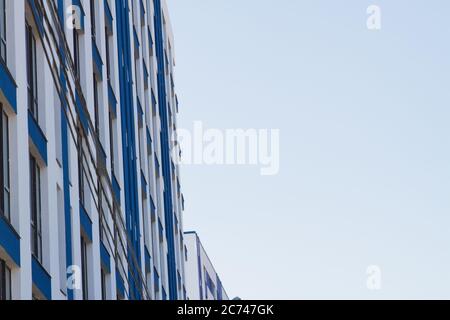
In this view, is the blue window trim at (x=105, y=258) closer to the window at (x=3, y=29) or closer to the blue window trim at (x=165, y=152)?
the window at (x=3, y=29)

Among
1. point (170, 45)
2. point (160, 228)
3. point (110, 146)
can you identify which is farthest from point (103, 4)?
point (170, 45)

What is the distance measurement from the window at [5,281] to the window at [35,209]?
2.64 metres

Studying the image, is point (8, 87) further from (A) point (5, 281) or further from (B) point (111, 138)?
(B) point (111, 138)

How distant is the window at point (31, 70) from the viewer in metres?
25.5

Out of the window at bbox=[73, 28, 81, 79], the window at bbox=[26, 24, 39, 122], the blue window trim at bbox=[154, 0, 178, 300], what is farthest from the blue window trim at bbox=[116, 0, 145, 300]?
the window at bbox=[26, 24, 39, 122]

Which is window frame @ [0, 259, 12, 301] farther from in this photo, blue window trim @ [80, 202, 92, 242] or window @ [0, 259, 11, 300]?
Answer: blue window trim @ [80, 202, 92, 242]

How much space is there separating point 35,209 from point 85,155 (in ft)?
5.28

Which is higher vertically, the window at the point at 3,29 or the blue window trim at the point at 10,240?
the window at the point at 3,29

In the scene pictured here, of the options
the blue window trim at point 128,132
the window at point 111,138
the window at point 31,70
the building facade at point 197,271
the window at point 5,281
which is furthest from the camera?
the building facade at point 197,271

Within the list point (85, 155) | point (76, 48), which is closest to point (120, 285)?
point (76, 48)

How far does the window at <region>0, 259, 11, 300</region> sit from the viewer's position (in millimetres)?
21156

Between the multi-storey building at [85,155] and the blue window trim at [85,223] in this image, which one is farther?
the blue window trim at [85,223]

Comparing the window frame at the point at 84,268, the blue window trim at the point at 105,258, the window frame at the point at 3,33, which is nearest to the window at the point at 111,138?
the blue window trim at the point at 105,258
